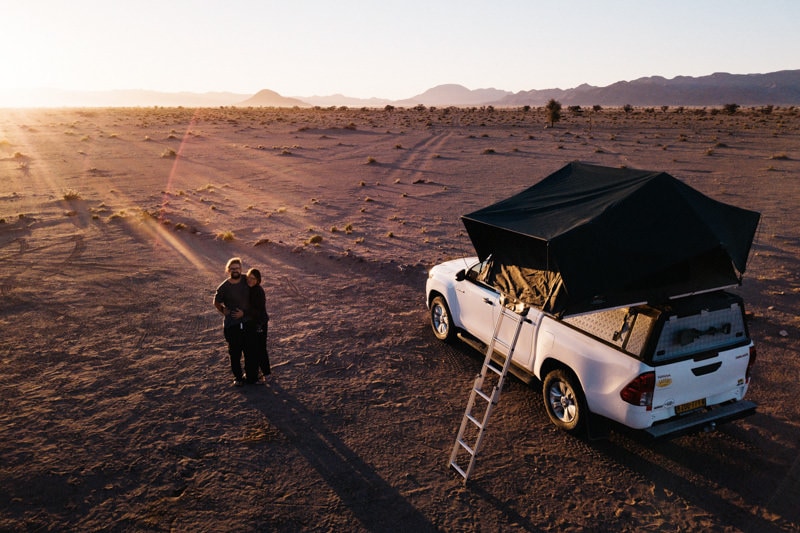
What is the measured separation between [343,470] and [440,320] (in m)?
3.65

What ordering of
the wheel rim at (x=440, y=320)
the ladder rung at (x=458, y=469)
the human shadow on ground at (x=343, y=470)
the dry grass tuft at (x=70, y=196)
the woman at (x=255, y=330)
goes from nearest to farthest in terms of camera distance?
the human shadow on ground at (x=343, y=470) < the ladder rung at (x=458, y=469) < the woman at (x=255, y=330) < the wheel rim at (x=440, y=320) < the dry grass tuft at (x=70, y=196)

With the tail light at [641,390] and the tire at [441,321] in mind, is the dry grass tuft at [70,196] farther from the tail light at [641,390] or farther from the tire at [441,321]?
the tail light at [641,390]

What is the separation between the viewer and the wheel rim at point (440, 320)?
855cm

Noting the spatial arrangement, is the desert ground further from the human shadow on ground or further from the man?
the man

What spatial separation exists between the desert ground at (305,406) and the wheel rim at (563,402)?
252mm

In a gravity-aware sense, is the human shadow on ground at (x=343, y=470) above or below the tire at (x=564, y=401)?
below

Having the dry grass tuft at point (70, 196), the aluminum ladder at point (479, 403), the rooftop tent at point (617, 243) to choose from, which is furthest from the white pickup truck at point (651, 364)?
the dry grass tuft at point (70, 196)

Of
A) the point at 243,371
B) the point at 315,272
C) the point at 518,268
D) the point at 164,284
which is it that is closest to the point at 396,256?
the point at 315,272

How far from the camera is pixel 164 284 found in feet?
37.8

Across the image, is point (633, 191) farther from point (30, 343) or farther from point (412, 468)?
point (30, 343)

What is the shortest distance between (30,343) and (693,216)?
394 inches

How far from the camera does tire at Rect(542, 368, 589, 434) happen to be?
19.4ft

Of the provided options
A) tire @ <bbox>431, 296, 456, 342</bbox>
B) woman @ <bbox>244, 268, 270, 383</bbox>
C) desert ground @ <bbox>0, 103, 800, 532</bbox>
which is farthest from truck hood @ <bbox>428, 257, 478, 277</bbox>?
woman @ <bbox>244, 268, 270, 383</bbox>

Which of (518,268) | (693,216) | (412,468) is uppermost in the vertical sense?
(693,216)
